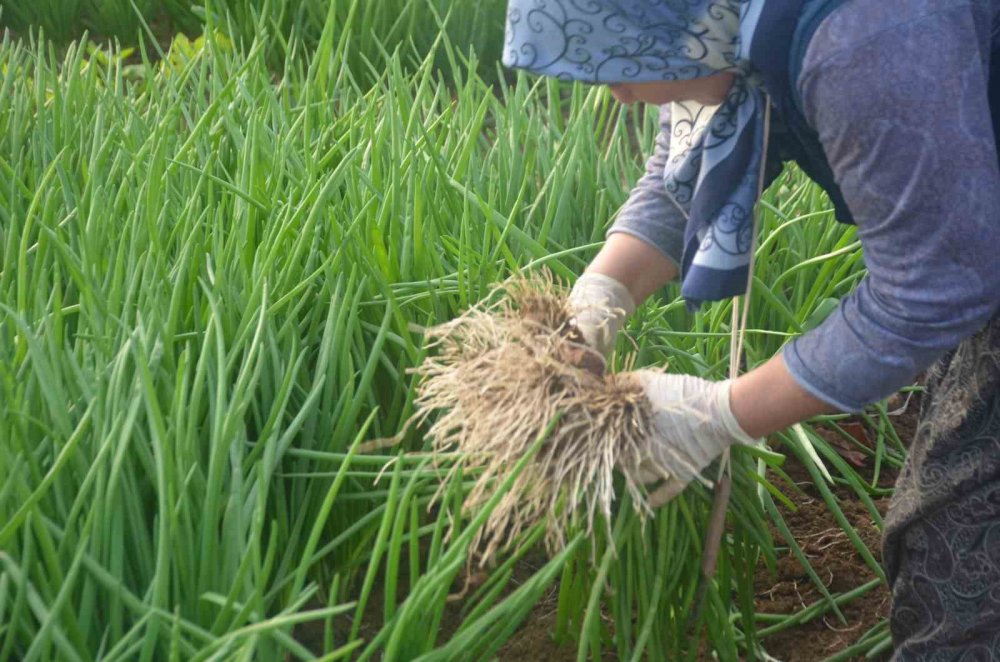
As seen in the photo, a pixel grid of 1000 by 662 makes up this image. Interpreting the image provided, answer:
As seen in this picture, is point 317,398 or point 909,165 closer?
point 909,165

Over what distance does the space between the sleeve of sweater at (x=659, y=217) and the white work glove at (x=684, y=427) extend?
0.95 ft

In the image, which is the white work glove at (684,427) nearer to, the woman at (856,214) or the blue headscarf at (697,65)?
the woman at (856,214)

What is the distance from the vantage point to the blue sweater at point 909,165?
0.95 meters

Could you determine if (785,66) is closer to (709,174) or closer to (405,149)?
(709,174)

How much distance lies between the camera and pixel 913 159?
0.96 meters

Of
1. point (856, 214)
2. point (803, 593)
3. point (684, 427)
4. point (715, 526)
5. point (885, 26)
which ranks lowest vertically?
point (803, 593)

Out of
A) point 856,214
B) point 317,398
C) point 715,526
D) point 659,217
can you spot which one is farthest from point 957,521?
point 317,398

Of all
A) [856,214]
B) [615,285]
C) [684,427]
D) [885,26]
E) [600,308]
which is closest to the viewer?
[885,26]

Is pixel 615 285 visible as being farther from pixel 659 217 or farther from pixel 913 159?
pixel 913 159

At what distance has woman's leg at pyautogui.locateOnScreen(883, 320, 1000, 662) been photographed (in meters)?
1.20

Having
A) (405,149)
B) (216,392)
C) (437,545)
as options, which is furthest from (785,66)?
(405,149)

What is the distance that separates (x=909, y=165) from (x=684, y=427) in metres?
0.35

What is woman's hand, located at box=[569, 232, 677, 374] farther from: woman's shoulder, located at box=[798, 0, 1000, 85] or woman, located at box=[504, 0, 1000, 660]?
woman's shoulder, located at box=[798, 0, 1000, 85]

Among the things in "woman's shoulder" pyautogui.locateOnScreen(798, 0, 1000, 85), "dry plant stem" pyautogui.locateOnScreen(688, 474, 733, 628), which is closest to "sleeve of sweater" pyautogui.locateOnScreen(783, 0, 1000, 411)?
"woman's shoulder" pyautogui.locateOnScreen(798, 0, 1000, 85)
